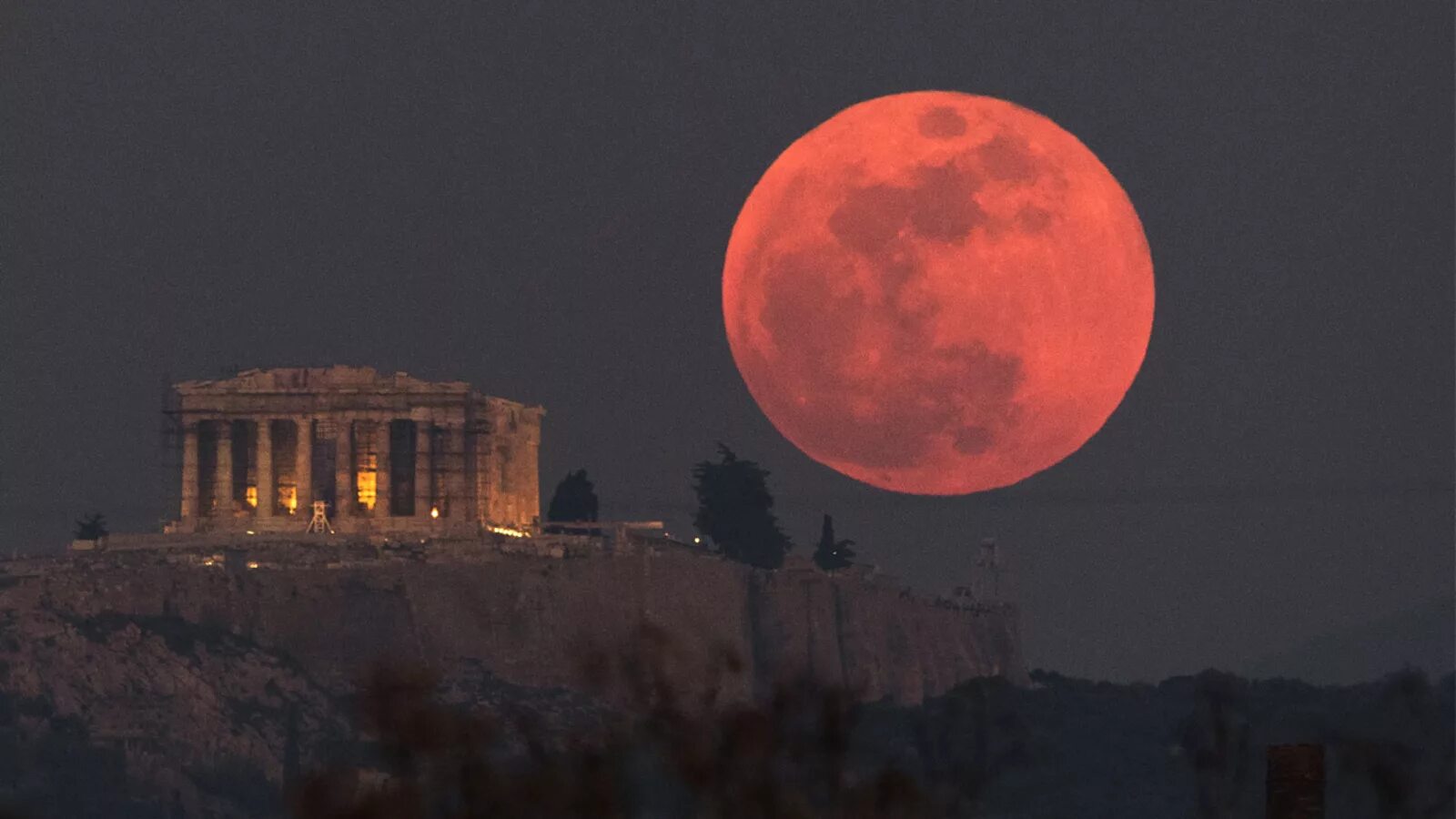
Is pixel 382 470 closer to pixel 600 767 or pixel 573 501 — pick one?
pixel 573 501

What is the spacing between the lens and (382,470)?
158 metres

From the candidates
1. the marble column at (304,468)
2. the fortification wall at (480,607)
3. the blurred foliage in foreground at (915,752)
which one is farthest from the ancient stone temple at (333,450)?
the blurred foliage in foreground at (915,752)

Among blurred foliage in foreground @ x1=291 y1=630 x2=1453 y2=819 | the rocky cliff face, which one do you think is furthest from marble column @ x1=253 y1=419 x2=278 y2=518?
blurred foliage in foreground @ x1=291 y1=630 x2=1453 y2=819

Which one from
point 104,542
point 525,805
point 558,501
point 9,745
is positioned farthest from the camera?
point 558,501

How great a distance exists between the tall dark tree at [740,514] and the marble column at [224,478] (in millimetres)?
19001

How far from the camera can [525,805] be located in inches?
2426

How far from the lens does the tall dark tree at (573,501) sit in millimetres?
163875

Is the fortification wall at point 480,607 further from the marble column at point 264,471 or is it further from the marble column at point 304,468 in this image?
the marble column at point 264,471

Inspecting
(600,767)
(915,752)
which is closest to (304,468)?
(915,752)

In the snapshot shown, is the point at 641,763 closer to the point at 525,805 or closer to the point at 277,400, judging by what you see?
the point at 277,400

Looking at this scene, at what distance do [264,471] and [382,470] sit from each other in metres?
4.33

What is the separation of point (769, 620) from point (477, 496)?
11.6m

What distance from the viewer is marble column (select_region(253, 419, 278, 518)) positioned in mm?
157750

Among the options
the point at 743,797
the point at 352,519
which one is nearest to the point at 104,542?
the point at 352,519
